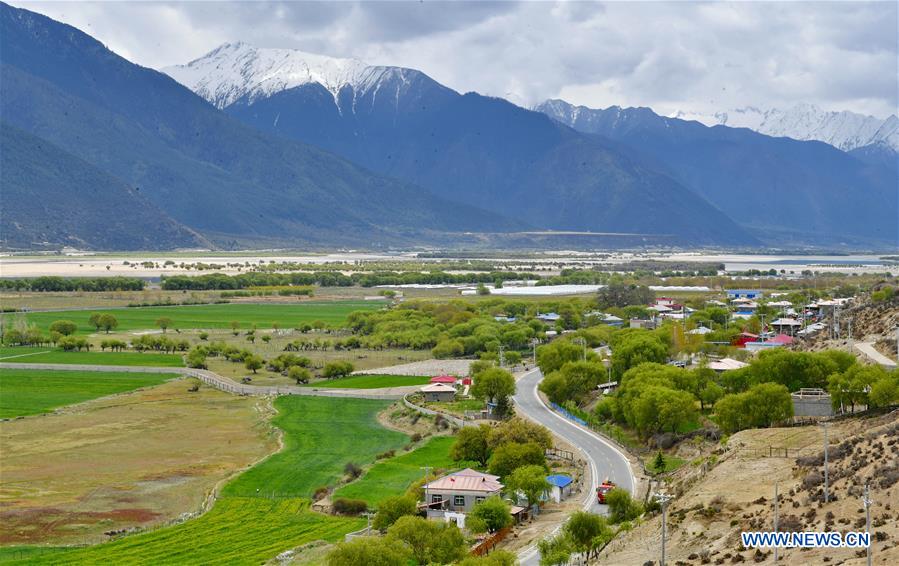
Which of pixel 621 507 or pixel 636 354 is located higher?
pixel 636 354

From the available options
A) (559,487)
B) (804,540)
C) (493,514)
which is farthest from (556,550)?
(559,487)

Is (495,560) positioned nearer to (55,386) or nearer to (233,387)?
(233,387)

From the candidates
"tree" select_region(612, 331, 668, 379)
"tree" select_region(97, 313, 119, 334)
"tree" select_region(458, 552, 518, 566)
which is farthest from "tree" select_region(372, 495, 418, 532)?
"tree" select_region(97, 313, 119, 334)

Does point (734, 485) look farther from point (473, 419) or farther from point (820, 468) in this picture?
point (473, 419)

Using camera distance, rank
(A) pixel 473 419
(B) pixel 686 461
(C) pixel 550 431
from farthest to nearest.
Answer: (A) pixel 473 419 < (C) pixel 550 431 < (B) pixel 686 461

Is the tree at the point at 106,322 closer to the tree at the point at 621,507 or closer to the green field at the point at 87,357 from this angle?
the green field at the point at 87,357

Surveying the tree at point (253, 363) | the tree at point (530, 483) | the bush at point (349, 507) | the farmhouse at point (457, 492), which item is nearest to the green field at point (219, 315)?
the tree at point (253, 363)

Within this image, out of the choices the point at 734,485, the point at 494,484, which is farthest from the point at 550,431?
the point at 734,485
